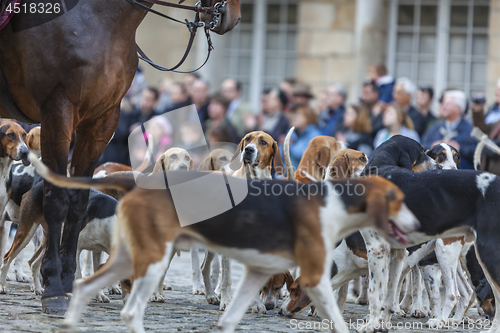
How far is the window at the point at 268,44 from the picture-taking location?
16.9 m

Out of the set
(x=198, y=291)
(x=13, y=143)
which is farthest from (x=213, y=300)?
(x=13, y=143)

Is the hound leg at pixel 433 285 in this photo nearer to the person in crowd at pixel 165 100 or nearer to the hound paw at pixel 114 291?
the hound paw at pixel 114 291

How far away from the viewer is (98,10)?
5.45m

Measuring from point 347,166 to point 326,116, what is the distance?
5.64 metres

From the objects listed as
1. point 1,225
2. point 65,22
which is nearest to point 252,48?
point 1,225

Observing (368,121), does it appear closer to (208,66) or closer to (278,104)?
(278,104)

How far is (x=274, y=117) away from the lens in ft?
38.6

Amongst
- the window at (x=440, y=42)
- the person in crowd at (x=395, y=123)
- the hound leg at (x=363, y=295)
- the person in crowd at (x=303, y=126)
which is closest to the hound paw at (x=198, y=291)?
the hound leg at (x=363, y=295)

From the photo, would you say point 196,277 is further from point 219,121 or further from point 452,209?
point 219,121

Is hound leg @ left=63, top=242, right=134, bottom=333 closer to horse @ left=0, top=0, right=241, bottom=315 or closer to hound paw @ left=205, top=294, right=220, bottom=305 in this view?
horse @ left=0, top=0, right=241, bottom=315

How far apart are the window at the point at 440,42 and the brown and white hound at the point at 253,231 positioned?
41.3 feet

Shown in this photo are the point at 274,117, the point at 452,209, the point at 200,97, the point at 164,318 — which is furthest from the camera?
the point at 200,97

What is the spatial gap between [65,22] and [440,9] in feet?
39.9

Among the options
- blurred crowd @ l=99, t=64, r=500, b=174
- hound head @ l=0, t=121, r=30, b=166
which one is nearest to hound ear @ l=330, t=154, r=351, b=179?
blurred crowd @ l=99, t=64, r=500, b=174
